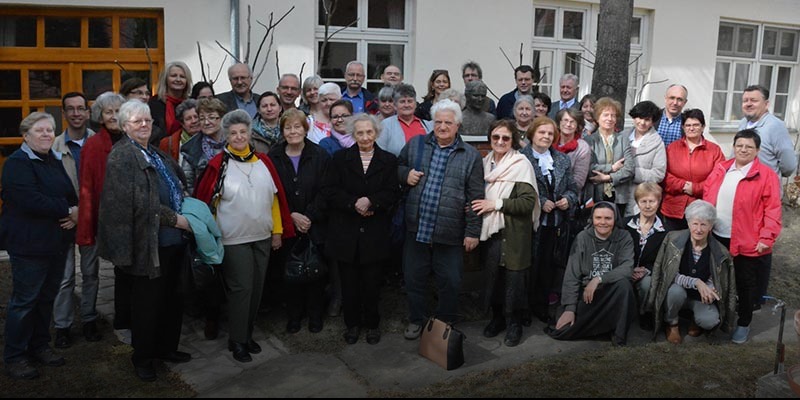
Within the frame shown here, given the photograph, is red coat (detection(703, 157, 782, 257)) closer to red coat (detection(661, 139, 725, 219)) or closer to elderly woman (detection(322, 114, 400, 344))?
red coat (detection(661, 139, 725, 219))

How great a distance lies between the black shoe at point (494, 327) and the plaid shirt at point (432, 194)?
879mm

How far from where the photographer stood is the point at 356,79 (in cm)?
616

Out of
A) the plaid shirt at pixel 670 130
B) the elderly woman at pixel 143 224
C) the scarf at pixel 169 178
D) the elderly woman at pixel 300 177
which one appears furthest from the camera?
the plaid shirt at pixel 670 130

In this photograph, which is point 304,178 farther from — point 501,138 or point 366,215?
point 501,138

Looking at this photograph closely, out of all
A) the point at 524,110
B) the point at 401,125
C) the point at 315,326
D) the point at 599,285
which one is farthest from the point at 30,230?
the point at 599,285

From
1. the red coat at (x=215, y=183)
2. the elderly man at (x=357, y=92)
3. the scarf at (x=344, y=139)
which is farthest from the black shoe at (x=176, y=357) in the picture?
the elderly man at (x=357, y=92)

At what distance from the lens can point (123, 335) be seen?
4785 millimetres

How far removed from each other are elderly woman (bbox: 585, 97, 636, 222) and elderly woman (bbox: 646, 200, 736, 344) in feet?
1.93

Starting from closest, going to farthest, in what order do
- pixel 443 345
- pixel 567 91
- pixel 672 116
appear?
pixel 443 345 < pixel 672 116 < pixel 567 91

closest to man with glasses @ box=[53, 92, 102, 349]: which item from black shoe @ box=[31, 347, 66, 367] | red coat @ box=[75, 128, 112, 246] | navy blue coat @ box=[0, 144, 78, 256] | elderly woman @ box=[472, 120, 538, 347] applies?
black shoe @ box=[31, 347, 66, 367]

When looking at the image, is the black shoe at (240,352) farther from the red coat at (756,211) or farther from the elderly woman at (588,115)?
the red coat at (756,211)

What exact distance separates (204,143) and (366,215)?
1244 mm

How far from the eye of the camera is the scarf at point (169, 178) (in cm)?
Result: 392

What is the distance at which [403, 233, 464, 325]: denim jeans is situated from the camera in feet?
15.5
